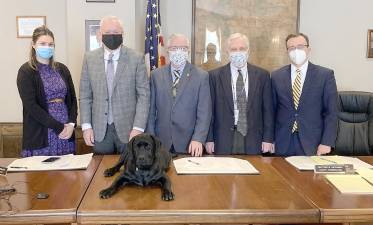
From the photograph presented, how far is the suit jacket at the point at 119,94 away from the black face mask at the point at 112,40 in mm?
59

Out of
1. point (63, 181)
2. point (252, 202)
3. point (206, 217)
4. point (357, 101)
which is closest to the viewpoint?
point (206, 217)

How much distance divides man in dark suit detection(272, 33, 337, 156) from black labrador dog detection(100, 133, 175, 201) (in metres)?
1.28

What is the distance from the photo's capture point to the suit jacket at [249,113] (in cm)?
280

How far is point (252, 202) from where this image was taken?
156cm

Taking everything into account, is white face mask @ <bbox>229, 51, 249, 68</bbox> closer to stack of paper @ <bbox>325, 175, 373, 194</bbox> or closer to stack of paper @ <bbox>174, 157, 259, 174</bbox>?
stack of paper @ <bbox>174, 157, 259, 174</bbox>

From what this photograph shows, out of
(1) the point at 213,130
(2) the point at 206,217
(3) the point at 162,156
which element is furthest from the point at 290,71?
(2) the point at 206,217

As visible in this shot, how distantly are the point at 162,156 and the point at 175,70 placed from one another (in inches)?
41.6

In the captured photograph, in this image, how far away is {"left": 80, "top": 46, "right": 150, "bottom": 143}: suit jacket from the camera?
261 centimetres

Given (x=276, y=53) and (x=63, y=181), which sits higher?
(x=276, y=53)

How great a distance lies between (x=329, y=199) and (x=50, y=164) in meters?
1.42

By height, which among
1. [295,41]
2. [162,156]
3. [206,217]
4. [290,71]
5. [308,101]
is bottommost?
[206,217]

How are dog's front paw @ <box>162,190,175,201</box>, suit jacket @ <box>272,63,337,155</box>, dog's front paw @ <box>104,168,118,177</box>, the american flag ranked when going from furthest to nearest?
the american flag
suit jacket @ <box>272,63,337,155</box>
dog's front paw @ <box>104,168,118,177</box>
dog's front paw @ <box>162,190,175,201</box>

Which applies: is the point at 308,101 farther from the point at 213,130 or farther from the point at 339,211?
the point at 339,211

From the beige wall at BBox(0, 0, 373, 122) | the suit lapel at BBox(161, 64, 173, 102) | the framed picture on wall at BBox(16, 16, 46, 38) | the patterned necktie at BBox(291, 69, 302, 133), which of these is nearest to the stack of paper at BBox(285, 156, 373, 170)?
the patterned necktie at BBox(291, 69, 302, 133)
